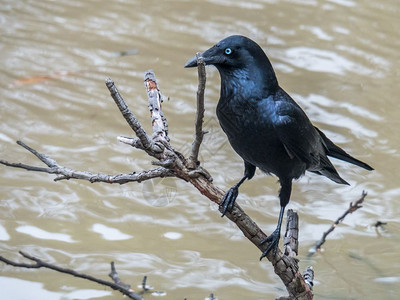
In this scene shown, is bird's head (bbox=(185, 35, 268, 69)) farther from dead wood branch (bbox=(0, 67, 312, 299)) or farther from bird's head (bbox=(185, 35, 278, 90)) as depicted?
dead wood branch (bbox=(0, 67, 312, 299))

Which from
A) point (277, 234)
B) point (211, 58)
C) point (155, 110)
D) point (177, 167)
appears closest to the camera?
point (177, 167)

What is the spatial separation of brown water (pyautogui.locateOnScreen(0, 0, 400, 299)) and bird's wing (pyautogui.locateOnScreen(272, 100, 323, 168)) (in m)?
1.10

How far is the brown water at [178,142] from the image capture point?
434 cm

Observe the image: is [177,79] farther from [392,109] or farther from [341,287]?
[341,287]

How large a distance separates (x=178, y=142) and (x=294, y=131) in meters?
2.33

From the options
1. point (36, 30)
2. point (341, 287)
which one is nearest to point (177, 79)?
point (36, 30)

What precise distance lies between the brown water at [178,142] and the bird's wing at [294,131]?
3.61ft

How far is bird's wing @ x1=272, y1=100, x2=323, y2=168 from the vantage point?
3221 mm

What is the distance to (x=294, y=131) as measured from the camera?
130 inches

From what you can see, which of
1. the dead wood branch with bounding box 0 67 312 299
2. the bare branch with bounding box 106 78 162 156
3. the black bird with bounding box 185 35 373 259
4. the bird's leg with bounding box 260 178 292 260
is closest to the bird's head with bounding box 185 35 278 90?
the black bird with bounding box 185 35 373 259

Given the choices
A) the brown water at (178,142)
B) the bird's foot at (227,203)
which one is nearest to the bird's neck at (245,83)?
the bird's foot at (227,203)

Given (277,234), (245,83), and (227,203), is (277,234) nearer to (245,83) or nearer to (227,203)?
(227,203)

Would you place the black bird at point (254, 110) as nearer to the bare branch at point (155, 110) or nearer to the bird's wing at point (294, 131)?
the bird's wing at point (294, 131)

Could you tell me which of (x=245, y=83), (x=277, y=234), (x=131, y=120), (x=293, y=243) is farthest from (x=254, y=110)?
(x=131, y=120)
